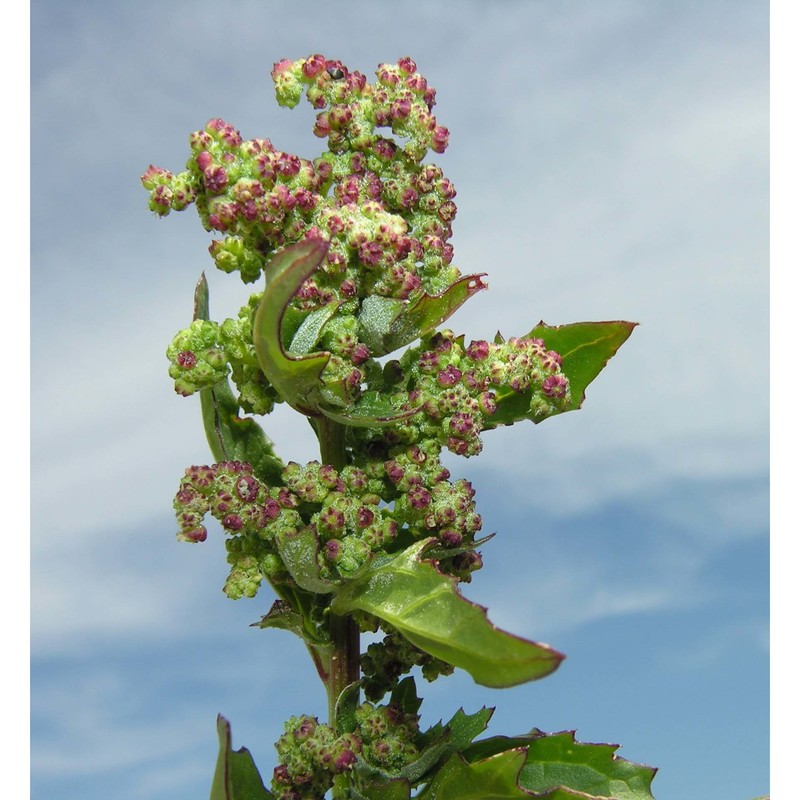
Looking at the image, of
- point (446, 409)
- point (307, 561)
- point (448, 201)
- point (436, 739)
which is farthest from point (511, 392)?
point (436, 739)

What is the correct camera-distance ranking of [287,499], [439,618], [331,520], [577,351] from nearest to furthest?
[439,618] → [331,520] → [287,499] → [577,351]

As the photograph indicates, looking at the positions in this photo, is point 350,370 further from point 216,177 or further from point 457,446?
point 216,177

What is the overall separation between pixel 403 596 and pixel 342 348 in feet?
2.74

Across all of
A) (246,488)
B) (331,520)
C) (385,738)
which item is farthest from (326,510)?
(385,738)

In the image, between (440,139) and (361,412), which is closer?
(361,412)

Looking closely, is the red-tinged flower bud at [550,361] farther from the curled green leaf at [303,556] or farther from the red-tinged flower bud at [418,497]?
the curled green leaf at [303,556]

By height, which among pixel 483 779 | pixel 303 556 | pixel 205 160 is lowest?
pixel 483 779

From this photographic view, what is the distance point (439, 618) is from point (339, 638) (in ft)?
2.90

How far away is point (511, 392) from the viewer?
4395 mm

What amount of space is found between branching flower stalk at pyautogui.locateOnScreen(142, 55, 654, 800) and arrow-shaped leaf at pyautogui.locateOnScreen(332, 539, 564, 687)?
0.04 feet

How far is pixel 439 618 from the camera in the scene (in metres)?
3.57

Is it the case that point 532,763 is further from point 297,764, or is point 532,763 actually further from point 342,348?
point 342,348

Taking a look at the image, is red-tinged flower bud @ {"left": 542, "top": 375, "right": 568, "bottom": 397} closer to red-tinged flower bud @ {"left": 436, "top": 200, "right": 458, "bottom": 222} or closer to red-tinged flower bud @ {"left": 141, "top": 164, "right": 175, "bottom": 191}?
red-tinged flower bud @ {"left": 436, "top": 200, "right": 458, "bottom": 222}

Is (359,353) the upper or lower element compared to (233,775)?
upper
